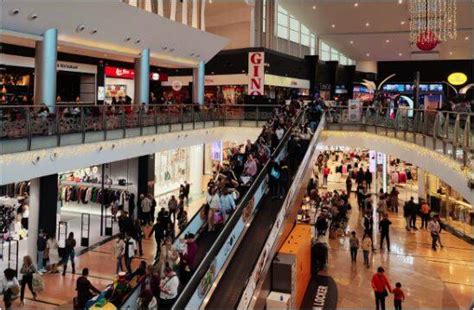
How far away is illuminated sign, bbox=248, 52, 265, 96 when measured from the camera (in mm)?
26469

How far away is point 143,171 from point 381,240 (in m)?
9.67

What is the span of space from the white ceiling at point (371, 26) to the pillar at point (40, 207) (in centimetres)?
1874

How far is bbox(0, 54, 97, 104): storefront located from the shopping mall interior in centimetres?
8

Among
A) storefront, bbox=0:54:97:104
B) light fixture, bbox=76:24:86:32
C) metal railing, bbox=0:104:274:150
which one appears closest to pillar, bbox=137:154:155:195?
metal railing, bbox=0:104:274:150

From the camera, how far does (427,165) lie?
13.1m

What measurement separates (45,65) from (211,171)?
46.4 feet

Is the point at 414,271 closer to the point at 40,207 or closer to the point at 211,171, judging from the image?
the point at 40,207

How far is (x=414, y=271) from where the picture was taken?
1300 centimetres

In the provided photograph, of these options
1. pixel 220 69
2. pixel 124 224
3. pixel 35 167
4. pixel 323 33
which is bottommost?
pixel 124 224

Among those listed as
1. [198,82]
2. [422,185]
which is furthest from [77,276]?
[422,185]

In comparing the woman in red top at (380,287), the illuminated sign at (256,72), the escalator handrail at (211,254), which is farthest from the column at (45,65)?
the illuminated sign at (256,72)

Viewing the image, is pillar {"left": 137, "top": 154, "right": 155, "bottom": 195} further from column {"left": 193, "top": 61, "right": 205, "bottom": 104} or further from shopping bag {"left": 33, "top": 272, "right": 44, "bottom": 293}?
shopping bag {"left": 33, "top": 272, "right": 44, "bottom": 293}

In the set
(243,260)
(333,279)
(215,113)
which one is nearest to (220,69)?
(215,113)

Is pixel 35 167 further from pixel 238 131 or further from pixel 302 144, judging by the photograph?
pixel 238 131
